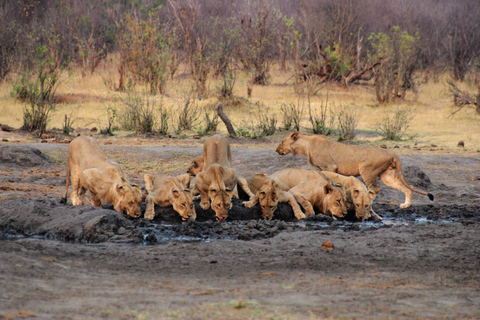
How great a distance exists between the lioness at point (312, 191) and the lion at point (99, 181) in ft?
7.54

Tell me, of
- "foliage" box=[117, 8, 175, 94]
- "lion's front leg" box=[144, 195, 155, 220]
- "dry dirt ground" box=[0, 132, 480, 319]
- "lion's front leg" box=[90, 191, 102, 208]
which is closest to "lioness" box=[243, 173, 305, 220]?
"dry dirt ground" box=[0, 132, 480, 319]

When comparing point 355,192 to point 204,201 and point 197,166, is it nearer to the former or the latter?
point 204,201

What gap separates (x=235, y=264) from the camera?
5082mm

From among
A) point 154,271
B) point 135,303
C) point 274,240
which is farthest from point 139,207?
point 135,303

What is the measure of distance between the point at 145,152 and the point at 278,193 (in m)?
5.86

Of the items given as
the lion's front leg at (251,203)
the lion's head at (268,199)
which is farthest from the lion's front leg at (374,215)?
the lion's front leg at (251,203)

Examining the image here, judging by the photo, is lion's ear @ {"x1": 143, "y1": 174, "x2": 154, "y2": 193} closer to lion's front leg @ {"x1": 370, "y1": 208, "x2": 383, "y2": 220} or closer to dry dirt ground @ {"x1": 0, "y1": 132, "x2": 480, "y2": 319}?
dry dirt ground @ {"x1": 0, "y1": 132, "x2": 480, "y2": 319}

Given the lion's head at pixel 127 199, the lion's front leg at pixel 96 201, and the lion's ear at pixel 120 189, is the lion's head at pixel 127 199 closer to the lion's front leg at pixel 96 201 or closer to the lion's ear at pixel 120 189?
the lion's ear at pixel 120 189

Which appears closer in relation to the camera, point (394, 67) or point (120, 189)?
point (120, 189)

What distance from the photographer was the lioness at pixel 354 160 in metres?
9.36

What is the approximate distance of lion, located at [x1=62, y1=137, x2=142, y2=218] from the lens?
703 cm

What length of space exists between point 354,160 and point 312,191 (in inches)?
67.0

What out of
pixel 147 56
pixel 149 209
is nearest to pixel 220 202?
pixel 149 209

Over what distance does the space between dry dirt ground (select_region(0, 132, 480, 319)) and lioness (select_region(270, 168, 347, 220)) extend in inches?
11.7
